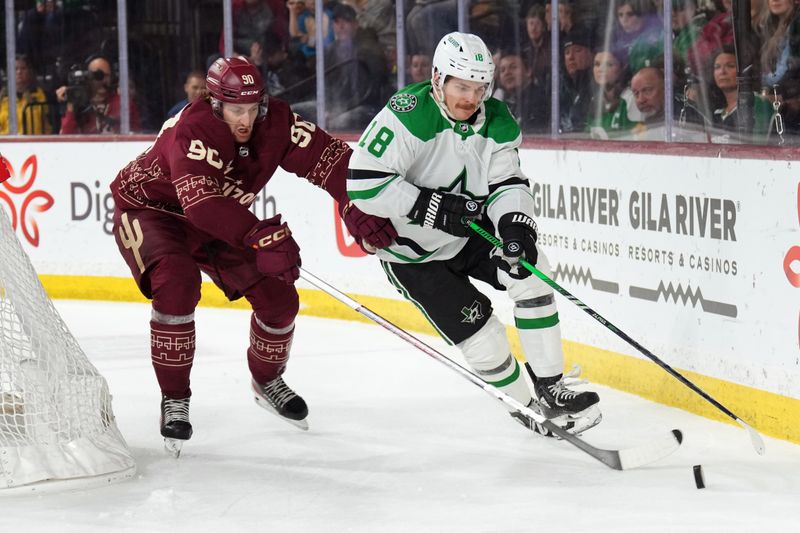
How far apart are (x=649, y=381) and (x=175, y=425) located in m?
1.56

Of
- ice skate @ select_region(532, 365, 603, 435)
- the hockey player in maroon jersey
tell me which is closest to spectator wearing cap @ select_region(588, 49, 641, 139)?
the hockey player in maroon jersey

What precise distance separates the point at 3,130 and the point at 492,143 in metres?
4.58

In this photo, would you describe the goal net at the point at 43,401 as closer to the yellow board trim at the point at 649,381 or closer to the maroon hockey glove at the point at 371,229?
the maroon hockey glove at the point at 371,229

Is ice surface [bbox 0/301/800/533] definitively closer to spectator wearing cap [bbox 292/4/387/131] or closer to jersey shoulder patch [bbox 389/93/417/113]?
jersey shoulder patch [bbox 389/93/417/113]

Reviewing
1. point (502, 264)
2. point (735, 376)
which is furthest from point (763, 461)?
point (502, 264)

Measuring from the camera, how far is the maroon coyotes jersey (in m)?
3.47

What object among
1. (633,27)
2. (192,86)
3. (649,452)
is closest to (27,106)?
(192,86)

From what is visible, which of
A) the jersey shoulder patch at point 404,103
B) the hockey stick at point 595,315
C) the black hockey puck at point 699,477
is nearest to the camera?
the black hockey puck at point 699,477

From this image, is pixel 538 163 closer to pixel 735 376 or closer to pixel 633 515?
pixel 735 376

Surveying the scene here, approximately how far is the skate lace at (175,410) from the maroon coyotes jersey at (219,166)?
48 cm

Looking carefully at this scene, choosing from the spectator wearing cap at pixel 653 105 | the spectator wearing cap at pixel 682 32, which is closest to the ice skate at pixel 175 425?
the spectator wearing cap at pixel 653 105

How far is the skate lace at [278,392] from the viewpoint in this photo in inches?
157

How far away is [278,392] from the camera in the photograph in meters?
4.01

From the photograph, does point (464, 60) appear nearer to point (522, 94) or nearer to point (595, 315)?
point (595, 315)
